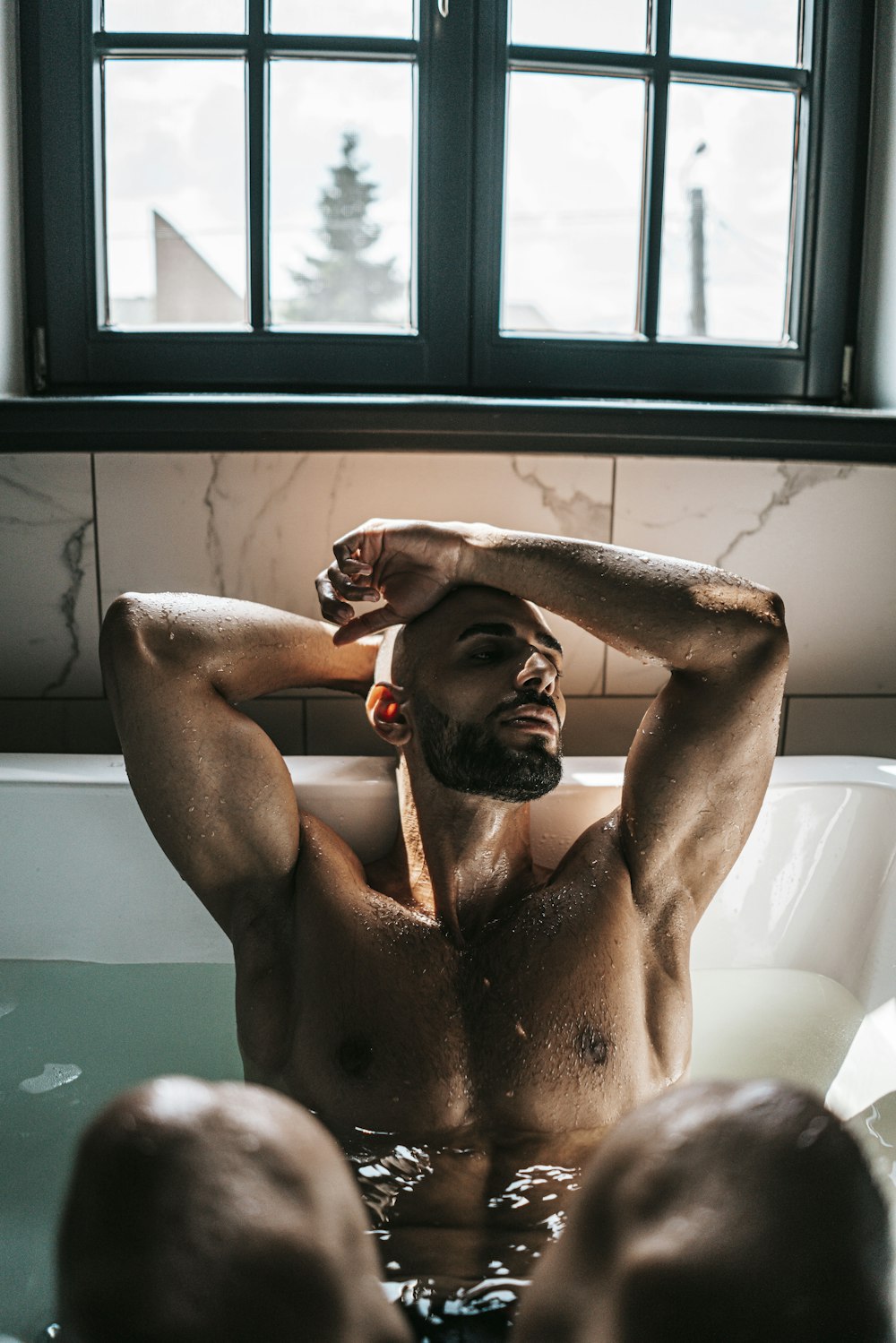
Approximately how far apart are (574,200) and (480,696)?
1.10 meters

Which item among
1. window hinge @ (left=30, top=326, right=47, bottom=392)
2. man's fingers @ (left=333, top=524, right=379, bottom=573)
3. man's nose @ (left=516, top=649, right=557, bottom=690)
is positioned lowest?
man's nose @ (left=516, top=649, right=557, bottom=690)

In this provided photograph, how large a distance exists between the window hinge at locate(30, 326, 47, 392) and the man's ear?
0.99 meters

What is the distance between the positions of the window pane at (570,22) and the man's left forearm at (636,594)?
1.08 metres

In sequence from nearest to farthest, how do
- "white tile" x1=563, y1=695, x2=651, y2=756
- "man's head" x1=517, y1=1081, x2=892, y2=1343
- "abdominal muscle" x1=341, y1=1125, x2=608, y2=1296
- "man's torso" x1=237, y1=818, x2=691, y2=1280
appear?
"man's head" x1=517, y1=1081, x2=892, y2=1343 → "abdominal muscle" x1=341, y1=1125, x2=608, y2=1296 → "man's torso" x1=237, y1=818, x2=691, y2=1280 → "white tile" x1=563, y1=695, x2=651, y2=756

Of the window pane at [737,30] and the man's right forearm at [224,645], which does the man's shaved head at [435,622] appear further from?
the window pane at [737,30]

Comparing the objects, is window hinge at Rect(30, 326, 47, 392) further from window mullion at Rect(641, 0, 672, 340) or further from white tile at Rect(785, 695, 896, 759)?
white tile at Rect(785, 695, 896, 759)

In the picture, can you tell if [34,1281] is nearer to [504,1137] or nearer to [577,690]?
[504,1137]

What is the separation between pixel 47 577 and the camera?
1635 mm

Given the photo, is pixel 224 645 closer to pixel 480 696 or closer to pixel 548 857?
pixel 480 696

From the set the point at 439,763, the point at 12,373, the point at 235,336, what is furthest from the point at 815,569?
the point at 12,373

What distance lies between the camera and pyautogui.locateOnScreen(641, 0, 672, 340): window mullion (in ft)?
5.87

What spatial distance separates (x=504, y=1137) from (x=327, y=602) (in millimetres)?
591

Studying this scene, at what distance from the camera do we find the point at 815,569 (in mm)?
1710

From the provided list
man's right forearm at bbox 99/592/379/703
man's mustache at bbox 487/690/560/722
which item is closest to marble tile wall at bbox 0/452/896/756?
man's right forearm at bbox 99/592/379/703
